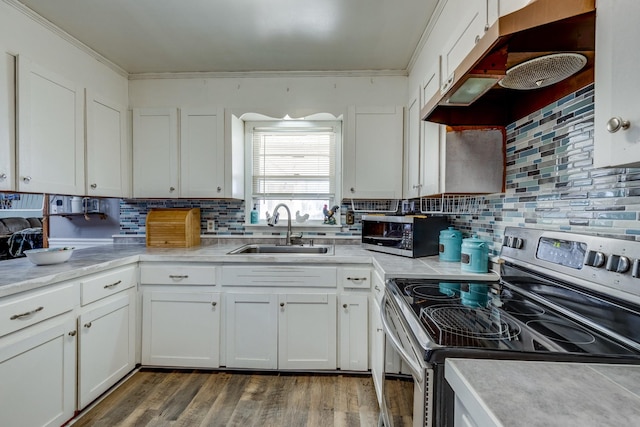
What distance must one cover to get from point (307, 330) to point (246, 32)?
2006 mm

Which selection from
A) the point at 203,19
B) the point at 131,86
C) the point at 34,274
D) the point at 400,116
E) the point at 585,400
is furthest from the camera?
the point at 131,86

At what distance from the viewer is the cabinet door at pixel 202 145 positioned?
8.04 ft

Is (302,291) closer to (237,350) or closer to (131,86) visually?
(237,350)

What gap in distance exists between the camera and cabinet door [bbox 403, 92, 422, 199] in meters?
2.06

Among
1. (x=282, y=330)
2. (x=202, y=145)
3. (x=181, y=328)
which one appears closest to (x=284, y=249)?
(x=282, y=330)

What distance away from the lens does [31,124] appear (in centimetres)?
173

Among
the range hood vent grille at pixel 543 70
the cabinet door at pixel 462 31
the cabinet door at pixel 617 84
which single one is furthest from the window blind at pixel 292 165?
the cabinet door at pixel 617 84

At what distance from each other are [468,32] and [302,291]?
1669mm

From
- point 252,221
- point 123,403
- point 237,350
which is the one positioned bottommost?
point 123,403

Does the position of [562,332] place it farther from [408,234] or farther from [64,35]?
[64,35]

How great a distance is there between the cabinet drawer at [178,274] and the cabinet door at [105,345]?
0.50 feet

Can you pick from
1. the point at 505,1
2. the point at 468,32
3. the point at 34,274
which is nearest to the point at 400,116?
the point at 468,32

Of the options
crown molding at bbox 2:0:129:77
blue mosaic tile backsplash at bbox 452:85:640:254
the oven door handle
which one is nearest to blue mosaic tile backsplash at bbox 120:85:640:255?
blue mosaic tile backsplash at bbox 452:85:640:254

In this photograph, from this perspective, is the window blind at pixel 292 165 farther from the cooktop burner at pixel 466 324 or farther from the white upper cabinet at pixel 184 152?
the cooktop burner at pixel 466 324
